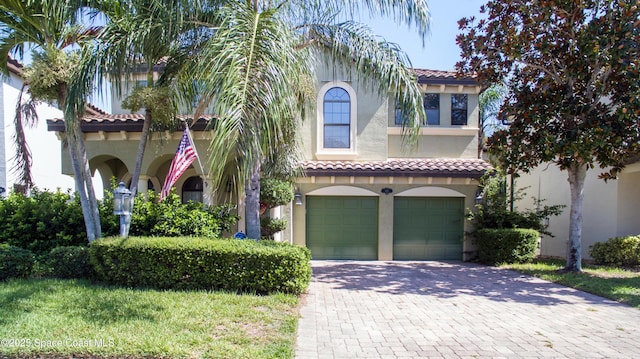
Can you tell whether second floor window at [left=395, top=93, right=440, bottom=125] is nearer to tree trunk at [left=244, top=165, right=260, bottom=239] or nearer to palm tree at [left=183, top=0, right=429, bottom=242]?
palm tree at [left=183, top=0, right=429, bottom=242]

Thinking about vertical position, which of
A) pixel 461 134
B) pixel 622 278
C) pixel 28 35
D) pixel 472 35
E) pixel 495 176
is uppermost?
pixel 472 35

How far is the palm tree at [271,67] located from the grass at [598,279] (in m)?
5.29

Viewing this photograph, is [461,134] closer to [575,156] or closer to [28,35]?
[575,156]

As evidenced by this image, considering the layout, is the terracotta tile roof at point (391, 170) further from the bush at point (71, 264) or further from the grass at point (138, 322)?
the bush at point (71, 264)

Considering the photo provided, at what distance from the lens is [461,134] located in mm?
13406

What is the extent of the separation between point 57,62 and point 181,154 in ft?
10.6

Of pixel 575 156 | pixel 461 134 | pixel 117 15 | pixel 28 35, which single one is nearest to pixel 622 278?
pixel 575 156

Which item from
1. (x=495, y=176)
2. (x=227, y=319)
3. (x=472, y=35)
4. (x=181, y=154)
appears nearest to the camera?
(x=227, y=319)

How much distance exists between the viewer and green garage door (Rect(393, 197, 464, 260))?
41.3ft

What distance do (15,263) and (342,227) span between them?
27.6ft

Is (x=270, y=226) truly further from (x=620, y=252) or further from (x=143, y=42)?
(x=620, y=252)

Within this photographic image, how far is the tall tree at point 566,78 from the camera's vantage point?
855 cm

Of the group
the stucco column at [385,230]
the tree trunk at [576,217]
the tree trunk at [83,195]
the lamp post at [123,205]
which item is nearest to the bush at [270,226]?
the stucco column at [385,230]

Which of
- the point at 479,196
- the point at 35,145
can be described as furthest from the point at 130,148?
the point at 479,196
